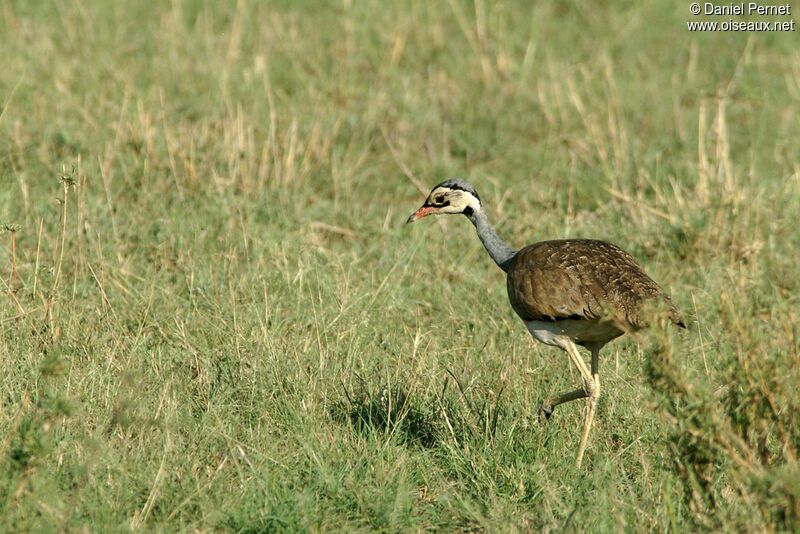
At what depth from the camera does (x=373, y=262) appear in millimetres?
7605

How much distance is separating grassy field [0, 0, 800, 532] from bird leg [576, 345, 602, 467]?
0.34ft

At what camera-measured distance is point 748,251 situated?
299 inches

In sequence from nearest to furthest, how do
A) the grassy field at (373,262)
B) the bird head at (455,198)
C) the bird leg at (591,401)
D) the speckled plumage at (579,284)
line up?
the grassy field at (373,262) → the bird leg at (591,401) → the speckled plumage at (579,284) → the bird head at (455,198)

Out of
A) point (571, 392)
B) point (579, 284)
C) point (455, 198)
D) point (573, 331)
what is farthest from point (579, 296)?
point (455, 198)

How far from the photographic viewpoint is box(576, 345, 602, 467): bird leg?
5246 mm

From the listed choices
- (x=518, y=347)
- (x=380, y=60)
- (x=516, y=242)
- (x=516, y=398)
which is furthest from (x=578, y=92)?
(x=516, y=398)

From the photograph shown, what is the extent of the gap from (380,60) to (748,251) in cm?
419

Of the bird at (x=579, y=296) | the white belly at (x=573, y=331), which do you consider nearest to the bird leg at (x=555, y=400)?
the bird at (x=579, y=296)

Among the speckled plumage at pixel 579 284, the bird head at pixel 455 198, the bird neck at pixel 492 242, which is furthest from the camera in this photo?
the bird head at pixel 455 198

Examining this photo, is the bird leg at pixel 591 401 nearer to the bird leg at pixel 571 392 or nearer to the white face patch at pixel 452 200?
the bird leg at pixel 571 392

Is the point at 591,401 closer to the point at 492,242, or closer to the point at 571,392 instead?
the point at 571,392

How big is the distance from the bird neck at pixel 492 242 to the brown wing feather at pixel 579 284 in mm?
293

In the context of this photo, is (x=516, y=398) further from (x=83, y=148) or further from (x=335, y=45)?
(x=335, y=45)

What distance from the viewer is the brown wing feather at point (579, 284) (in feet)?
17.8
